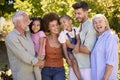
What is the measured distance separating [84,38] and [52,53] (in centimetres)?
48

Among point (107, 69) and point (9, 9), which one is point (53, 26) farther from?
point (9, 9)

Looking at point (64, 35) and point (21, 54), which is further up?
point (64, 35)

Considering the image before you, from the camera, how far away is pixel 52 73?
5125 millimetres

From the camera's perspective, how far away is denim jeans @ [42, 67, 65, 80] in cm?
512

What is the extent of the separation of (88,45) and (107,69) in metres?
0.44

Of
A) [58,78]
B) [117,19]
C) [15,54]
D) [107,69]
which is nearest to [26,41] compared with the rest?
[15,54]

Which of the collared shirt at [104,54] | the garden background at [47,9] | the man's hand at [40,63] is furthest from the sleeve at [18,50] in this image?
the garden background at [47,9]

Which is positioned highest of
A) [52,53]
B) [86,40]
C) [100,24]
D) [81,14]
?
[81,14]

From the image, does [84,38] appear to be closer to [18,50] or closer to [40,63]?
[40,63]

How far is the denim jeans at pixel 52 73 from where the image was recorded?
5.12m

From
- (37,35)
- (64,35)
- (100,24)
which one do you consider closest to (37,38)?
(37,35)

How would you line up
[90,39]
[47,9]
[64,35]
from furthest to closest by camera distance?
1. [47,9]
2. [64,35]
3. [90,39]

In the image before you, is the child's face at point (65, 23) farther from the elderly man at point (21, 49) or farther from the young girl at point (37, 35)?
the elderly man at point (21, 49)

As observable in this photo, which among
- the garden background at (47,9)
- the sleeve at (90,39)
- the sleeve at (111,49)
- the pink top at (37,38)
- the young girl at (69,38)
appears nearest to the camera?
the sleeve at (111,49)
